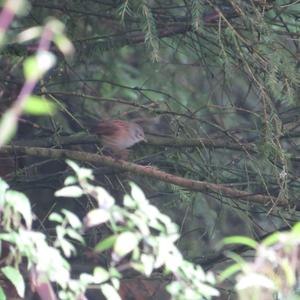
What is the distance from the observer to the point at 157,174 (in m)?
4.55

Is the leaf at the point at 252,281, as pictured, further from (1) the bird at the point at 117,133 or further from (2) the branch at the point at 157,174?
(1) the bird at the point at 117,133

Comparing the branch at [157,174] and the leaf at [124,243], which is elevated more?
the leaf at [124,243]

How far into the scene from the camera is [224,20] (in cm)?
412

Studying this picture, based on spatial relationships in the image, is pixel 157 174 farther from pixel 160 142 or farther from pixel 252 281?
pixel 252 281

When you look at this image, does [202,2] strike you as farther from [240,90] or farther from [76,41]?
[240,90]

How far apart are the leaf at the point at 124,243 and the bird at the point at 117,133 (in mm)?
3317

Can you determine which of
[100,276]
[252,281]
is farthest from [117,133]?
[252,281]

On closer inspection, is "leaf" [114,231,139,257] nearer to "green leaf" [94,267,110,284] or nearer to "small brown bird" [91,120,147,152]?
"green leaf" [94,267,110,284]

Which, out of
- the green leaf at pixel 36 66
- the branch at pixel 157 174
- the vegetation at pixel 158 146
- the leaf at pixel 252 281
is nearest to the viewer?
the green leaf at pixel 36 66

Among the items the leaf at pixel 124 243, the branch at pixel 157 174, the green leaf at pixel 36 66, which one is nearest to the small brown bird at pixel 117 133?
the branch at pixel 157 174

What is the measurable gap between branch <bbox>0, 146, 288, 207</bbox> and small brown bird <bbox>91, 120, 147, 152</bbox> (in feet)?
3.39

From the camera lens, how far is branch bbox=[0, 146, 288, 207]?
452cm

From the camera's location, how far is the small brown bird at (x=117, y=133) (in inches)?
232

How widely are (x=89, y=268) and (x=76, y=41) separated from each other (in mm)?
1652
